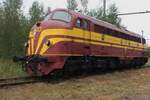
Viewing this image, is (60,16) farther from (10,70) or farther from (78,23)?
(10,70)

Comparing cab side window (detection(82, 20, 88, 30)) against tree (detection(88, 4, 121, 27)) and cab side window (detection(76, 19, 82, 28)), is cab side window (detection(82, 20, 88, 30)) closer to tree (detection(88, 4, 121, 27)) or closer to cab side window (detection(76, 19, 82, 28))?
cab side window (detection(76, 19, 82, 28))

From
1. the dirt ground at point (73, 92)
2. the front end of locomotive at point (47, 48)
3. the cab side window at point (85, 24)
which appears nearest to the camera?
the dirt ground at point (73, 92)

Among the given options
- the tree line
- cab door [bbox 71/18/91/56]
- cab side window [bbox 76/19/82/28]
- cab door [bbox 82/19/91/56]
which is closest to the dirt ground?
cab door [bbox 71/18/91/56]

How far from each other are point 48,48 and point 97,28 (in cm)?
441

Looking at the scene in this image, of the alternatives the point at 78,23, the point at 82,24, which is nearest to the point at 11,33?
the point at 82,24

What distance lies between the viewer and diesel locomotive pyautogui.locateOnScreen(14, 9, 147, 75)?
1602cm

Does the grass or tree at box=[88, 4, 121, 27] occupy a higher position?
tree at box=[88, 4, 121, 27]

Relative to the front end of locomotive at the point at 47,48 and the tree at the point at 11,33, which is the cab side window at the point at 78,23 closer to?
the front end of locomotive at the point at 47,48

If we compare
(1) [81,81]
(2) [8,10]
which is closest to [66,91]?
(1) [81,81]

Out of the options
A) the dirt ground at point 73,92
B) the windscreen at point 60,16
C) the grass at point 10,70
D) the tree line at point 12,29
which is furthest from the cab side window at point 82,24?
the tree line at point 12,29

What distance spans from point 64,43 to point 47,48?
30.9 inches

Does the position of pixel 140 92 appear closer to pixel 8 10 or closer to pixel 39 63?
pixel 39 63

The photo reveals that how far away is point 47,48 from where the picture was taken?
16.1 metres

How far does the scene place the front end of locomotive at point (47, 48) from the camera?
1590 centimetres
